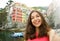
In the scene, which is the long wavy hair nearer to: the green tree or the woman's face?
the woman's face

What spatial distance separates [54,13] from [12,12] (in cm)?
33

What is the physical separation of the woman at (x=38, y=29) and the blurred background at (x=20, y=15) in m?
0.03

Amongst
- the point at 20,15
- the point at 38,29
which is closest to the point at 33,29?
the point at 38,29

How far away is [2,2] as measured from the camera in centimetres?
110

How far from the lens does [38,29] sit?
1.06m

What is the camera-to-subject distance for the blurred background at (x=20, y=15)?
3.45 feet

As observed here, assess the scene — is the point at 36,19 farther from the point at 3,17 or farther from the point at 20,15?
the point at 3,17

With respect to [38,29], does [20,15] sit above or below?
above

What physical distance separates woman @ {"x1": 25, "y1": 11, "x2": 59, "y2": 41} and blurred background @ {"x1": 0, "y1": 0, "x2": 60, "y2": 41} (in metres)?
0.03

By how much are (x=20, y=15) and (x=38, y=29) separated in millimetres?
177

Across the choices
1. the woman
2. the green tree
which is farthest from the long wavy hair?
the green tree

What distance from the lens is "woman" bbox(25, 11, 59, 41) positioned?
1.04 m

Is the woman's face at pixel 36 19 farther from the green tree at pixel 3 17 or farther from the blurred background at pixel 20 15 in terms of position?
the green tree at pixel 3 17

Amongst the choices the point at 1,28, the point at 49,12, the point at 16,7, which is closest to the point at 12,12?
the point at 16,7
